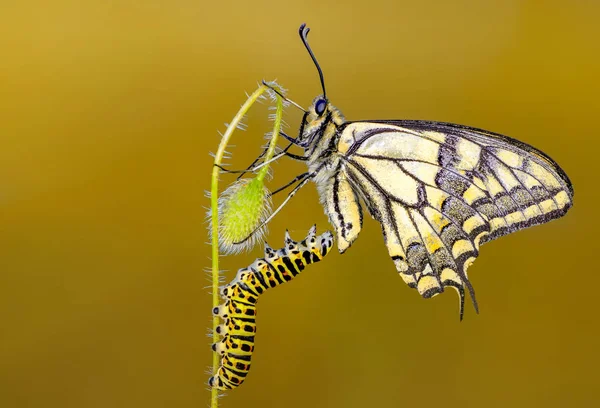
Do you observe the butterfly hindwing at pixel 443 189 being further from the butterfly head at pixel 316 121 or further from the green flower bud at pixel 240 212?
the green flower bud at pixel 240 212

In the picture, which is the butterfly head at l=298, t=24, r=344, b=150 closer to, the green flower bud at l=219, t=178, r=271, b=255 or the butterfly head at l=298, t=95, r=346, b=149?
the butterfly head at l=298, t=95, r=346, b=149

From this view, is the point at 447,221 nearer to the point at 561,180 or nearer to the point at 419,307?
the point at 561,180


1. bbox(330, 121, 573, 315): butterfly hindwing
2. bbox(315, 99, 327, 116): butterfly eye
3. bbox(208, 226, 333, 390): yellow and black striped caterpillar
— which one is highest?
bbox(315, 99, 327, 116): butterfly eye

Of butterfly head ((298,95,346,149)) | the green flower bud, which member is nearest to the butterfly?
butterfly head ((298,95,346,149))

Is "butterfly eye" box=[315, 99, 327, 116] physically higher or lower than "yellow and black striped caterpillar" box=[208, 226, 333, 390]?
Answer: higher

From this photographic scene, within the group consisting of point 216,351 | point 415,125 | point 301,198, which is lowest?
point 216,351

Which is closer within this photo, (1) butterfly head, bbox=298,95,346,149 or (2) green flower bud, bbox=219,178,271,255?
(2) green flower bud, bbox=219,178,271,255

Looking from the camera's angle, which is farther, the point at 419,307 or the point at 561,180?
the point at 419,307

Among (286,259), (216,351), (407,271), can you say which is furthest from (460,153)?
(216,351)
